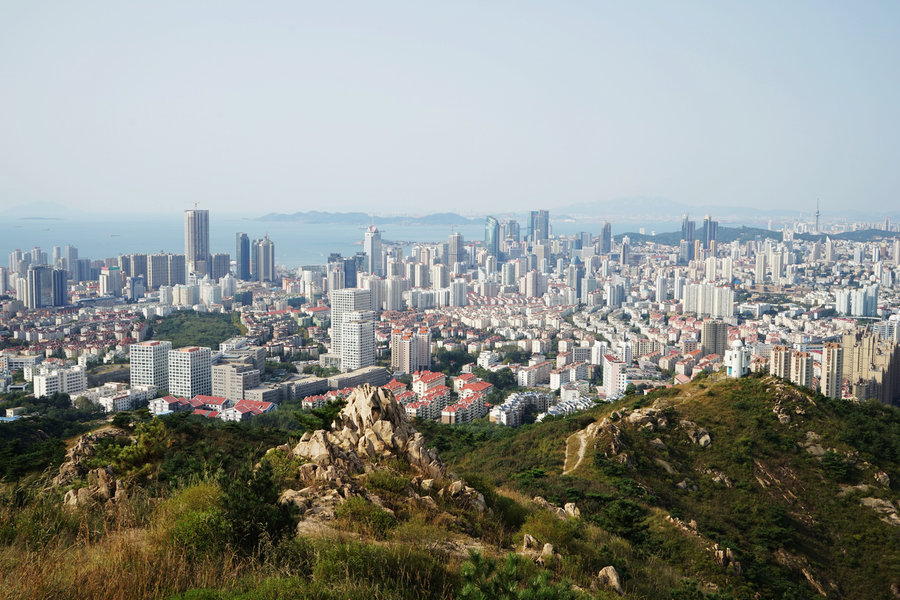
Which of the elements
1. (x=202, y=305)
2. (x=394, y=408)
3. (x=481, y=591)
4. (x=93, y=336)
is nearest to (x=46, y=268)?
(x=202, y=305)

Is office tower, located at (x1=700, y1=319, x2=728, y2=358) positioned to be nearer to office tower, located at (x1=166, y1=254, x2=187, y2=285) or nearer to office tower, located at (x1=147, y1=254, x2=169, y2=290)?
office tower, located at (x1=166, y1=254, x2=187, y2=285)

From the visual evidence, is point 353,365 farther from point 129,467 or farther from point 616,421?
point 129,467

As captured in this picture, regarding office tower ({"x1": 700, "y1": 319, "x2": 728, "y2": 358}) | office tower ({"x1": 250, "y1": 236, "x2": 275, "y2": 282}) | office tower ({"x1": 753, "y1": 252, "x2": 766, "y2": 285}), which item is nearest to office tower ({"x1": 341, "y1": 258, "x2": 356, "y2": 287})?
office tower ({"x1": 250, "y1": 236, "x2": 275, "y2": 282})

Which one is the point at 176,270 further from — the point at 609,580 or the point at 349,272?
the point at 609,580

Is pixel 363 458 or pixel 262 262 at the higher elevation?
pixel 363 458

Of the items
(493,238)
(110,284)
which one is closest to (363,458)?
(110,284)

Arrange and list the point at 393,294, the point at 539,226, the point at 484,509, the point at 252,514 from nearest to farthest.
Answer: the point at 252,514
the point at 484,509
the point at 393,294
the point at 539,226

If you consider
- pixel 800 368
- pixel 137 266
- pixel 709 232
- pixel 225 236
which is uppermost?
pixel 709 232

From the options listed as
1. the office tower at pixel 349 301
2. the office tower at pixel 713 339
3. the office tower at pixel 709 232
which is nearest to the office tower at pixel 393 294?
the office tower at pixel 349 301
